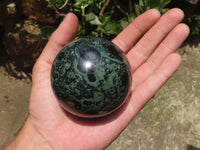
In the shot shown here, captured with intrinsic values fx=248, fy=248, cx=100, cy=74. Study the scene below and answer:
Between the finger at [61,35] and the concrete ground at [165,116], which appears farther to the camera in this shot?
the concrete ground at [165,116]

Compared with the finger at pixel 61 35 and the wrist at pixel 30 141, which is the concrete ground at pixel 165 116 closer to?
the wrist at pixel 30 141

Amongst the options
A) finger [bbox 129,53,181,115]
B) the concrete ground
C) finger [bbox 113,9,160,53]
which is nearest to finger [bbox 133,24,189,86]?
finger [bbox 129,53,181,115]

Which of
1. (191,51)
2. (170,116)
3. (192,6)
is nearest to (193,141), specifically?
(170,116)

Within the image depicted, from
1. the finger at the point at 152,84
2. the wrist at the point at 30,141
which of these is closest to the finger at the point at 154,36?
the finger at the point at 152,84

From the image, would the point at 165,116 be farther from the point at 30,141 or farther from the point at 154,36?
the point at 30,141

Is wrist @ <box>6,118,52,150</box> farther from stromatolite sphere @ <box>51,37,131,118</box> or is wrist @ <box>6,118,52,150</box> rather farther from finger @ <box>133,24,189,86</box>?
finger @ <box>133,24,189,86</box>

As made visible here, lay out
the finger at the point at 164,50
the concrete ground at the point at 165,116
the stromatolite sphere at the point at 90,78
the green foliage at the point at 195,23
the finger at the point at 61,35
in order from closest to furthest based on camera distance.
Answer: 1. the stromatolite sphere at the point at 90,78
2. the finger at the point at 61,35
3. the finger at the point at 164,50
4. the concrete ground at the point at 165,116
5. the green foliage at the point at 195,23

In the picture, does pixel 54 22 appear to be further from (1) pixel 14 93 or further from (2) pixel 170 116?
(2) pixel 170 116
